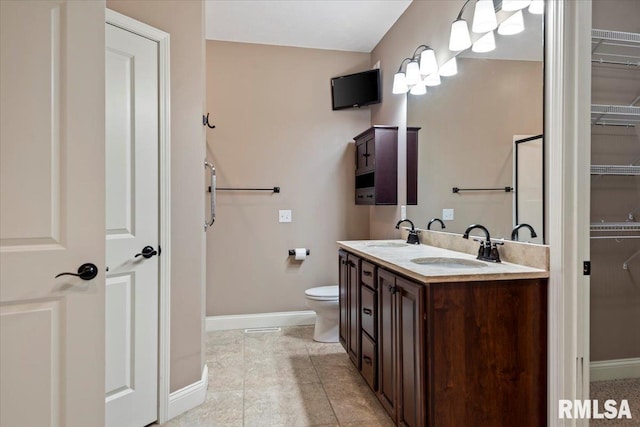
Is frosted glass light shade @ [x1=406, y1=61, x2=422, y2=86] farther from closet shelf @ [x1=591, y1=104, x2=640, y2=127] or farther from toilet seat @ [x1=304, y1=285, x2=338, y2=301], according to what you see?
toilet seat @ [x1=304, y1=285, x2=338, y2=301]

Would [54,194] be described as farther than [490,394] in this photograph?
No

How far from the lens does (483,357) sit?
1473mm

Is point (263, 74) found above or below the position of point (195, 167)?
above

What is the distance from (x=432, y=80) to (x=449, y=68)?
0.19 metres

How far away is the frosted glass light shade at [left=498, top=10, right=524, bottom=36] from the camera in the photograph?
1.79 meters

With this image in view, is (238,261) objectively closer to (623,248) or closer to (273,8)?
(273,8)

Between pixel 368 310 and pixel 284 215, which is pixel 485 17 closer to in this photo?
pixel 368 310

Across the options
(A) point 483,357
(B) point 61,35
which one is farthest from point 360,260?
(B) point 61,35

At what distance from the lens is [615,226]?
190 centimetres

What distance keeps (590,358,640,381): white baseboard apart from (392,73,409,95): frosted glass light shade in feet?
7.39

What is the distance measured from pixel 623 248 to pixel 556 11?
148cm

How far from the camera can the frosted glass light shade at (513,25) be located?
1.79 meters

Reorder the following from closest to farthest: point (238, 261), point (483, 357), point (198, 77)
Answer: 1. point (483, 357)
2. point (198, 77)
3. point (238, 261)

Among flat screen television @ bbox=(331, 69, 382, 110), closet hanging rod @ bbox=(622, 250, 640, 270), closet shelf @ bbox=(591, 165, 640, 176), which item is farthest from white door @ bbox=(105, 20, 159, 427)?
closet hanging rod @ bbox=(622, 250, 640, 270)
